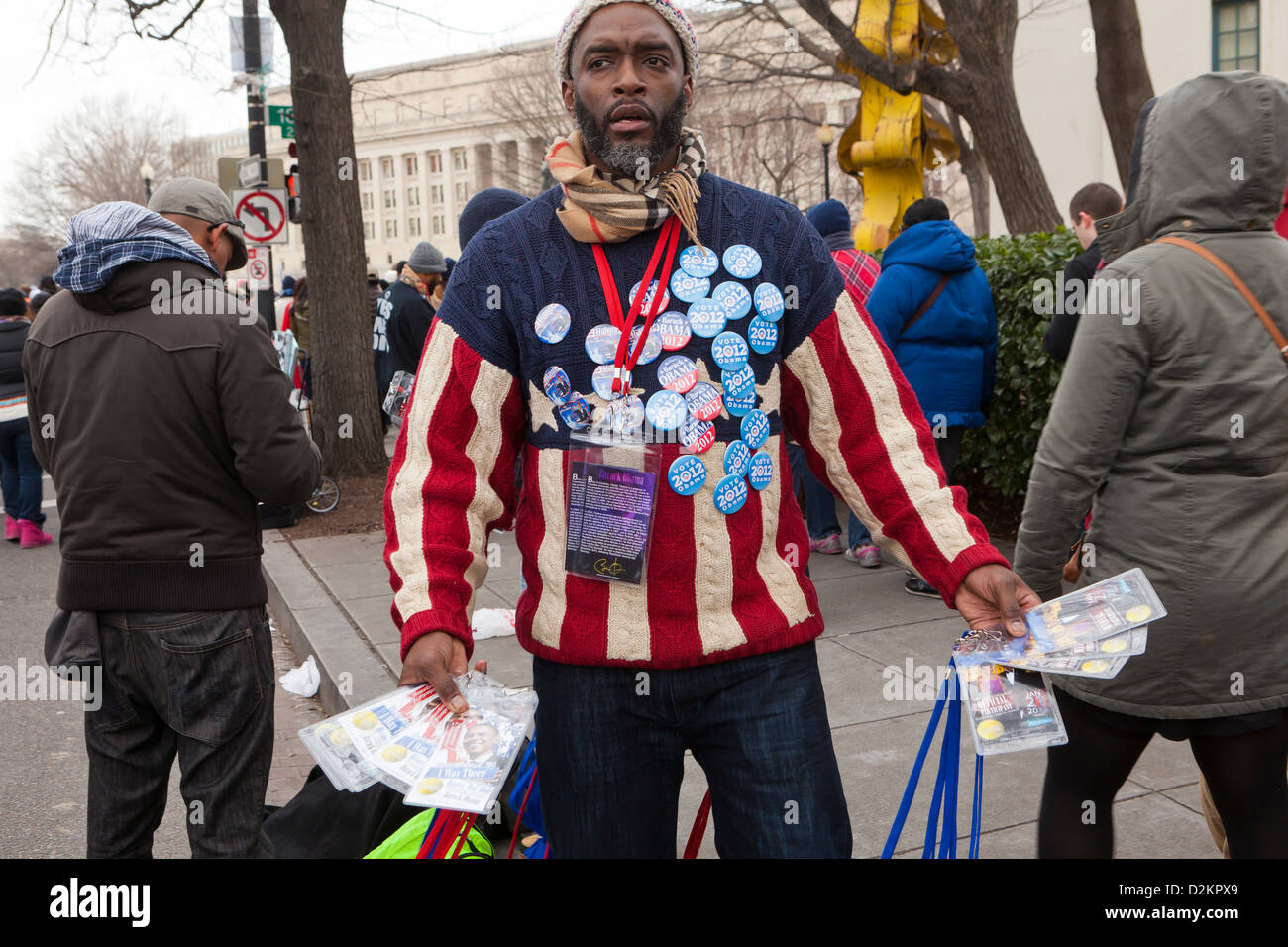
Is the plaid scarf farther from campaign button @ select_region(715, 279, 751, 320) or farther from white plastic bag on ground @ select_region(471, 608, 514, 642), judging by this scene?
white plastic bag on ground @ select_region(471, 608, 514, 642)

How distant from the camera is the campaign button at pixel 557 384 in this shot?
7.13 feet

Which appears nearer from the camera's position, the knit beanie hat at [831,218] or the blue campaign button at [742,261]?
the blue campaign button at [742,261]

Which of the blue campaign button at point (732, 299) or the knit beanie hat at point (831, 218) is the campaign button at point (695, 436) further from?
the knit beanie hat at point (831, 218)

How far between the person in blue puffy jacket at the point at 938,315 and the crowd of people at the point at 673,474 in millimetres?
3458

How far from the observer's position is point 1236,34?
24859 mm

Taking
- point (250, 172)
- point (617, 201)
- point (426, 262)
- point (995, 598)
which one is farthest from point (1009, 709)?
point (250, 172)

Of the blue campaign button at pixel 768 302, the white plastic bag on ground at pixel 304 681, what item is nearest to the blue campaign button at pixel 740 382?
the blue campaign button at pixel 768 302

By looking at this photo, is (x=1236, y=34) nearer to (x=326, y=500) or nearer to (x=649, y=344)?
(x=326, y=500)

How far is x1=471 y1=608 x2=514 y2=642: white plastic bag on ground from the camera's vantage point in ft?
19.8

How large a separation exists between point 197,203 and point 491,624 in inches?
122

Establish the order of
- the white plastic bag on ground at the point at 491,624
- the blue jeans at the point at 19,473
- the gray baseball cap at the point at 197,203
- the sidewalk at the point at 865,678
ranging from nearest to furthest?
1. the gray baseball cap at the point at 197,203
2. the sidewalk at the point at 865,678
3. the white plastic bag on ground at the point at 491,624
4. the blue jeans at the point at 19,473
